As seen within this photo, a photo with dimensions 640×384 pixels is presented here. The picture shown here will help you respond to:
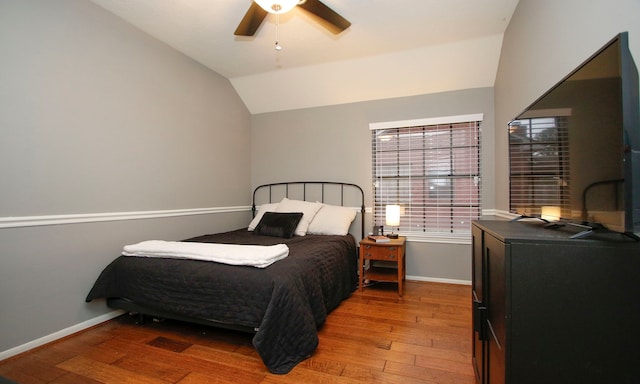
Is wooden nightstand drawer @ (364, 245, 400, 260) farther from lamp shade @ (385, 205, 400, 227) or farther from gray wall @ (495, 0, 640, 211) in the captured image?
gray wall @ (495, 0, 640, 211)

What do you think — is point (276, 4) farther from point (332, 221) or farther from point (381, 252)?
point (381, 252)

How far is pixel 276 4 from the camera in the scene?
1.89 meters

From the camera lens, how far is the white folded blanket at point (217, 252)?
200 cm

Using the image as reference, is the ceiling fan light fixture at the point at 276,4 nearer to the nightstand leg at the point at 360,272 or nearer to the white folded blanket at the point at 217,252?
the white folded blanket at the point at 217,252

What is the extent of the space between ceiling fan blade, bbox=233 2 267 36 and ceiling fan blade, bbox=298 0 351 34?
310 mm

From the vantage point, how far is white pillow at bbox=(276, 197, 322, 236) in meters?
3.46

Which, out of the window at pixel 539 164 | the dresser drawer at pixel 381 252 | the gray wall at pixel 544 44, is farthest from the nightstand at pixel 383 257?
the window at pixel 539 164

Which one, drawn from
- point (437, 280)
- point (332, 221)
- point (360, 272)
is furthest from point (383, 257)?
point (437, 280)

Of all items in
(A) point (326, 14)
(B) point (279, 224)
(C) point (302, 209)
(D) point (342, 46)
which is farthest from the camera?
(C) point (302, 209)

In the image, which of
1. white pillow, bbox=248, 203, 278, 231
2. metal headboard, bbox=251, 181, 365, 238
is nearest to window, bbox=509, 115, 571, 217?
metal headboard, bbox=251, 181, 365, 238

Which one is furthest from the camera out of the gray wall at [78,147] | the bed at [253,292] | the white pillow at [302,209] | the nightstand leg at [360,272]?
the white pillow at [302,209]

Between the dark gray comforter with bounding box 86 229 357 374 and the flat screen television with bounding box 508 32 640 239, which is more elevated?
the flat screen television with bounding box 508 32 640 239

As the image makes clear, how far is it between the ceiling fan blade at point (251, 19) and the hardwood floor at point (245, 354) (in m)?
2.36

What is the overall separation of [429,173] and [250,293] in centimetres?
261
